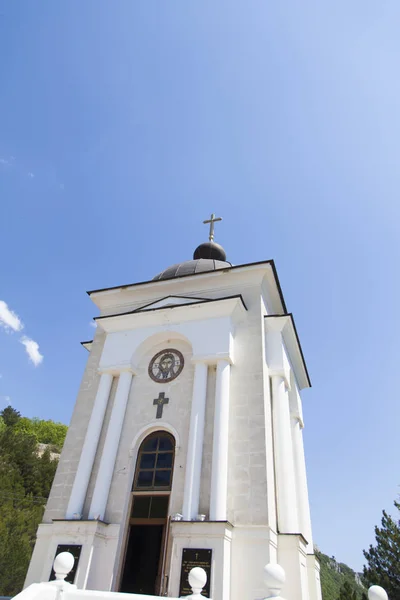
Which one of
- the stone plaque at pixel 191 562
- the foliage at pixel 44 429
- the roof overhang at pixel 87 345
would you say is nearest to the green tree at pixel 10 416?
the foliage at pixel 44 429

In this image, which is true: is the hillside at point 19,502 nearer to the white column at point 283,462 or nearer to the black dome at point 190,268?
the white column at point 283,462

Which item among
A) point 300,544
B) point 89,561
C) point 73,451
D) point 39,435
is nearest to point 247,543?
point 300,544

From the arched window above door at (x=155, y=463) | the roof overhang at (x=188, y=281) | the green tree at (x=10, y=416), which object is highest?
the green tree at (x=10, y=416)

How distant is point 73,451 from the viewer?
11555mm

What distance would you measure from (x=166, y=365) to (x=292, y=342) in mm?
4861

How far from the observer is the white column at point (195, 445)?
917cm

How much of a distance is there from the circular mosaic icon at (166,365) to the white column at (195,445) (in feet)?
2.91

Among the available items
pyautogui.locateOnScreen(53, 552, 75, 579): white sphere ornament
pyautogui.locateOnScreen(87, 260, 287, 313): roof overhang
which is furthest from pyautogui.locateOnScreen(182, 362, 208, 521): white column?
pyautogui.locateOnScreen(53, 552, 75, 579): white sphere ornament

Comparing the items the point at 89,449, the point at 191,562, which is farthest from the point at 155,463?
the point at 191,562

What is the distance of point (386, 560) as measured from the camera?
20.6m

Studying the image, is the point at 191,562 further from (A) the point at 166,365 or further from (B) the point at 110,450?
(A) the point at 166,365

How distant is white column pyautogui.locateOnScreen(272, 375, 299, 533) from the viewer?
9.85m

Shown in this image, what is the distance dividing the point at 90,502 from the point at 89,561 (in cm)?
155

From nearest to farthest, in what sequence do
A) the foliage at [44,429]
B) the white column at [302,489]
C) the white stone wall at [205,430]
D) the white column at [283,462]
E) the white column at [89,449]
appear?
the white stone wall at [205,430]
the white column at [283,462]
the white column at [89,449]
the white column at [302,489]
the foliage at [44,429]
